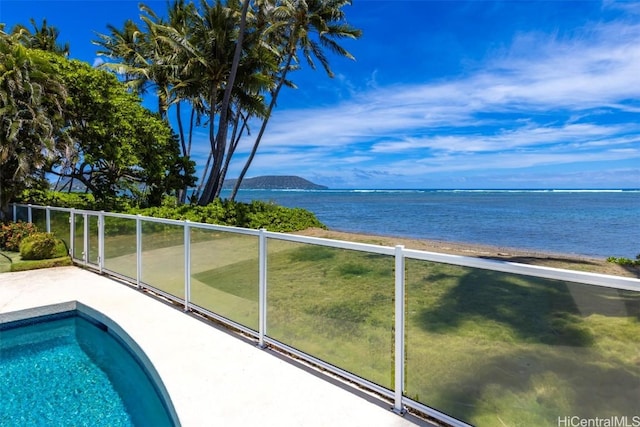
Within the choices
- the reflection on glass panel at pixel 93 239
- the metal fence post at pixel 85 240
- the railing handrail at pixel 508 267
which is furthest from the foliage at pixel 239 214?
the railing handrail at pixel 508 267

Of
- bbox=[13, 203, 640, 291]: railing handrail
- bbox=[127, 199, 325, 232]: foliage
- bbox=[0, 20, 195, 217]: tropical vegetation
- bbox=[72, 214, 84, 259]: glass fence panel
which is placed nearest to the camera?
bbox=[13, 203, 640, 291]: railing handrail

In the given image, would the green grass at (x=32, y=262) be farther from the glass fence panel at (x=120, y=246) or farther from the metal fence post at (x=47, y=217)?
the glass fence panel at (x=120, y=246)

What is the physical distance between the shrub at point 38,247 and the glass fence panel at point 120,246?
6.52ft

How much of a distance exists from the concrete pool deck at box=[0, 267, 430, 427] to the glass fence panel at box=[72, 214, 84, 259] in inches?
106

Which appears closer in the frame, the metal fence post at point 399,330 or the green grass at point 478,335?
the green grass at point 478,335

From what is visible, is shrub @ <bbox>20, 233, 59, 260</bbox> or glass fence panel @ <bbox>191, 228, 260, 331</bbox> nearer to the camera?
glass fence panel @ <bbox>191, 228, 260, 331</bbox>

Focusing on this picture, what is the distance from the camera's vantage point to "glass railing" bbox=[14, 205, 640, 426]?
74.5 inches

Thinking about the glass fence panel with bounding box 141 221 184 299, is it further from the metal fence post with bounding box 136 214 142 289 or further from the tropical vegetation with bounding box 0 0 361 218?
the tropical vegetation with bounding box 0 0 361 218

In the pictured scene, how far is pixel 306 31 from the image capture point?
18125mm

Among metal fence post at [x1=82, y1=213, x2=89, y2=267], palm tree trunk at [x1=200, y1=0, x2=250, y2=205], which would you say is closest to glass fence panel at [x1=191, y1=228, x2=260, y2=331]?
metal fence post at [x1=82, y1=213, x2=89, y2=267]

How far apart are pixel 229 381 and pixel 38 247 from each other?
23.0 ft

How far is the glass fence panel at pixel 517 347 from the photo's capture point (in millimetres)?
1845

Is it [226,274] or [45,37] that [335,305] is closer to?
[226,274]

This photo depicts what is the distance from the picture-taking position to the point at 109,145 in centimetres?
1255
